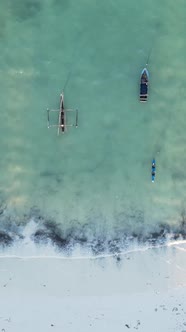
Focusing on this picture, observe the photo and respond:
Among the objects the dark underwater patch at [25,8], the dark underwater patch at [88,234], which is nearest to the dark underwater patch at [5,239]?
the dark underwater patch at [88,234]

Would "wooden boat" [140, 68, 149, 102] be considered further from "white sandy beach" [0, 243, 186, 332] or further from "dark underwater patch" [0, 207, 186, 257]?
"white sandy beach" [0, 243, 186, 332]

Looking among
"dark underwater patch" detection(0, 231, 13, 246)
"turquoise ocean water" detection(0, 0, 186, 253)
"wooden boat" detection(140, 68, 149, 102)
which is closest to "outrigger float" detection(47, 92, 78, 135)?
"turquoise ocean water" detection(0, 0, 186, 253)

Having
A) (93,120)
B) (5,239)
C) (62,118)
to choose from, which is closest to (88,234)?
(5,239)

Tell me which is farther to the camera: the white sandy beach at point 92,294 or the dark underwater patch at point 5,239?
the dark underwater patch at point 5,239

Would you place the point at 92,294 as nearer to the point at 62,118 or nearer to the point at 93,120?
the point at 93,120

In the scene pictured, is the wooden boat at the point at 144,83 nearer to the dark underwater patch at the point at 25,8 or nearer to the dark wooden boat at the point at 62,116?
the dark wooden boat at the point at 62,116

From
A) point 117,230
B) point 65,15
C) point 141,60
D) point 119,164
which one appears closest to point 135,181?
point 119,164
